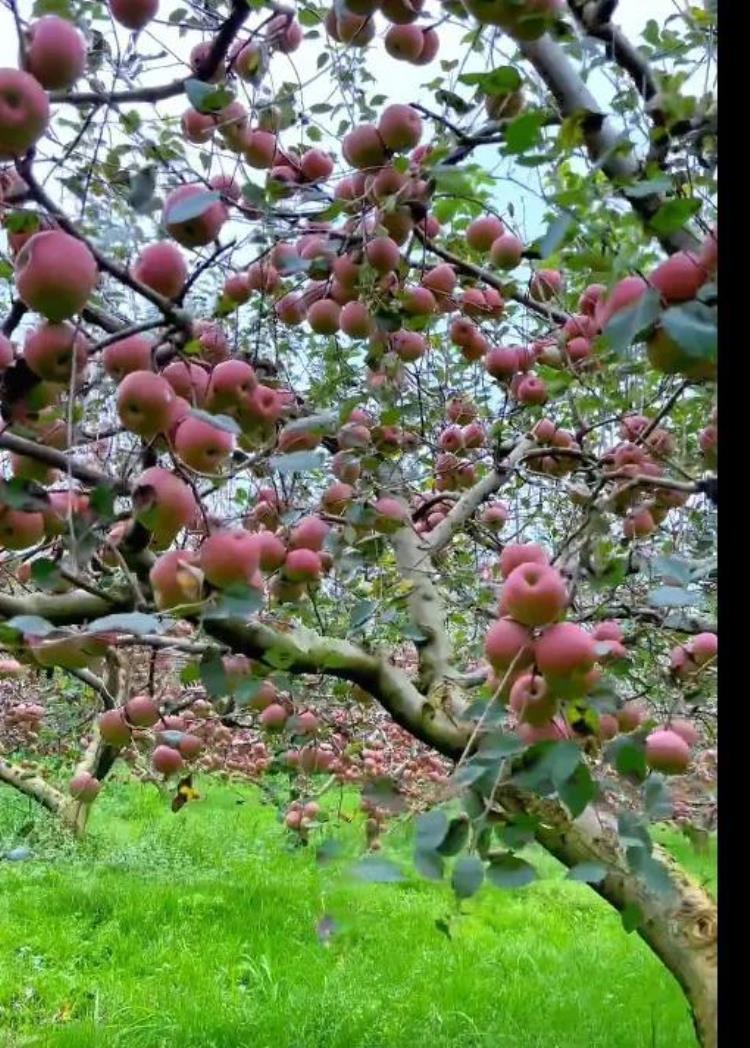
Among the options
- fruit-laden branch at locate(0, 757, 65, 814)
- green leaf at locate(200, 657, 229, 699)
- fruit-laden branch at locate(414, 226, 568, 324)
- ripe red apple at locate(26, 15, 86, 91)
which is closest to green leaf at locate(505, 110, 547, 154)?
ripe red apple at locate(26, 15, 86, 91)

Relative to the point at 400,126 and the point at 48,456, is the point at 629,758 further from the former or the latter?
the point at 400,126

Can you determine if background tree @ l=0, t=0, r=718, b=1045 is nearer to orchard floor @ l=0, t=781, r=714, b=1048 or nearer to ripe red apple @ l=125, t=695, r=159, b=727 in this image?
ripe red apple @ l=125, t=695, r=159, b=727

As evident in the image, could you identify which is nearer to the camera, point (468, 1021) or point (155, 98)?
point (155, 98)

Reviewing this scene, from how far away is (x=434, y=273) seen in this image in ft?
5.16

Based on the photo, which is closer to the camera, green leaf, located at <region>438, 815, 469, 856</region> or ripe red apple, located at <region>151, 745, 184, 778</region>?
green leaf, located at <region>438, 815, 469, 856</region>

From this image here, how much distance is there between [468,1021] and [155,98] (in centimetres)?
271

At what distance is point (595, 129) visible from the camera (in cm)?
88

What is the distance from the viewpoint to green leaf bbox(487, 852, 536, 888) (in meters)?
0.70

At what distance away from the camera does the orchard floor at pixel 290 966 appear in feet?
9.16

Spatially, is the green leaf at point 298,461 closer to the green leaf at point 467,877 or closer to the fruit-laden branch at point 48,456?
the fruit-laden branch at point 48,456

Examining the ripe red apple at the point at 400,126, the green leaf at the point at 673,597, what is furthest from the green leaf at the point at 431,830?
the ripe red apple at the point at 400,126

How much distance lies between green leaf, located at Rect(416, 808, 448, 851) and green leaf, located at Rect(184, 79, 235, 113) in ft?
2.15
